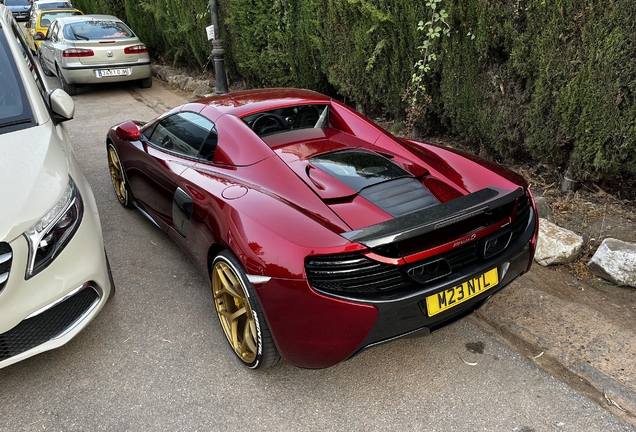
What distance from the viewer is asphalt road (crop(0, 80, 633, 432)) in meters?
2.28

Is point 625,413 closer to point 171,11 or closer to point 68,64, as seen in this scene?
point 68,64

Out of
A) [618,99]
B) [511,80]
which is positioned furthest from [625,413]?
[511,80]

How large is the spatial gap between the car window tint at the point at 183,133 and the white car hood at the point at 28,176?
2.37ft

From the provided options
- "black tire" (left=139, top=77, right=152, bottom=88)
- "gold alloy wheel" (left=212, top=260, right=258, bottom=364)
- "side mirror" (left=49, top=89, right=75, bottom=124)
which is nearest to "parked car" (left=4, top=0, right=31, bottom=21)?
"black tire" (left=139, top=77, right=152, bottom=88)

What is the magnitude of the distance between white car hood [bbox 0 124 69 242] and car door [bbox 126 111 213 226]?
2.06 ft

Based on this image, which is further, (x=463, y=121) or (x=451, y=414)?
(x=463, y=121)

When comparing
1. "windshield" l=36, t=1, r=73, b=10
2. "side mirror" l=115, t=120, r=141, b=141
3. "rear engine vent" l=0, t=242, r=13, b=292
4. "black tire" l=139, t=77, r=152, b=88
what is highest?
"rear engine vent" l=0, t=242, r=13, b=292

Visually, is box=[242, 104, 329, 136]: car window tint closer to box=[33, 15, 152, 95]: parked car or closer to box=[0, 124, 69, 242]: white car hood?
box=[0, 124, 69, 242]: white car hood

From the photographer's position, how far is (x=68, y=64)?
9016 millimetres

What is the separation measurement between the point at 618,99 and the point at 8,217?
12.3 ft

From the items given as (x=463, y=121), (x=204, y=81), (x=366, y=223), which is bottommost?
(x=204, y=81)

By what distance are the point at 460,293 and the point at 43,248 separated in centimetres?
197

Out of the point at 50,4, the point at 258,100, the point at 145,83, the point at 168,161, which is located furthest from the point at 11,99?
the point at 50,4

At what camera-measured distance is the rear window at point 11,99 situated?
2.96m
